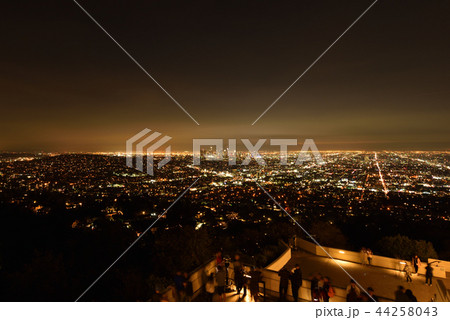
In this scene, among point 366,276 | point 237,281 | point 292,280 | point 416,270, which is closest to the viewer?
point 292,280

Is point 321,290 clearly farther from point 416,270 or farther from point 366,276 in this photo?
point 416,270

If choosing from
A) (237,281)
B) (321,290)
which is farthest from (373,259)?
(237,281)

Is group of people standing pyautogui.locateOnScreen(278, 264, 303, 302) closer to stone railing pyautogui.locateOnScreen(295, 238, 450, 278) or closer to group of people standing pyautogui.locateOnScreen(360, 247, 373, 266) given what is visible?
group of people standing pyautogui.locateOnScreen(360, 247, 373, 266)

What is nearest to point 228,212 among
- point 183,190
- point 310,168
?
point 183,190

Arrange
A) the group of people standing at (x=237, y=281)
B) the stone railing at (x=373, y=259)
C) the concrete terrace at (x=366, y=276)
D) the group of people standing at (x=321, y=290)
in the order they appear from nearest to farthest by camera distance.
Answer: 1. the group of people standing at (x=321, y=290)
2. the group of people standing at (x=237, y=281)
3. the concrete terrace at (x=366, y=276)
4. the stone railing at (x=373, y=259)

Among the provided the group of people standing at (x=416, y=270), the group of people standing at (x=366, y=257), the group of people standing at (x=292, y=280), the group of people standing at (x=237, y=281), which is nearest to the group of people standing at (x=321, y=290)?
the group of people standing at (x=292, y=280)

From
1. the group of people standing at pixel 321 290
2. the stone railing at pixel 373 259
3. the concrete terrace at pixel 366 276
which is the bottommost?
the concrete terrace at pixel 366 276

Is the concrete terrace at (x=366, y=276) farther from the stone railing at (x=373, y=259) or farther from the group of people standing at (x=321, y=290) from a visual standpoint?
the group of people standing at (x=321, y=290)

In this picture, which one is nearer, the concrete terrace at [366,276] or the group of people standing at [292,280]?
the group of people standing at [292,280]
